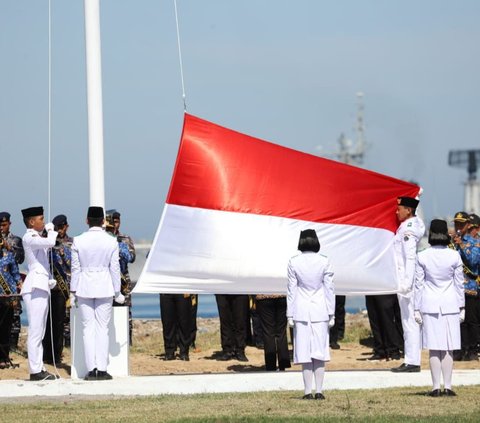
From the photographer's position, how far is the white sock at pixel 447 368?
42.1 ft

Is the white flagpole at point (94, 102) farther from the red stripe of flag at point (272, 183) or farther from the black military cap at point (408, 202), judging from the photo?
the black military cap at point (408, 202)

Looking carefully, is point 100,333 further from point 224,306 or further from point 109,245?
point 224,306

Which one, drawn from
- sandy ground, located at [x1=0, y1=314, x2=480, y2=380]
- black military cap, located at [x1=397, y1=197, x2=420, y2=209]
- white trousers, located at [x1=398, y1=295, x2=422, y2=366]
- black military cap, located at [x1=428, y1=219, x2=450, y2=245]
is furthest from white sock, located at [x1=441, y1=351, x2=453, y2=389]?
sandy ground, located at [x1=0, y1=314, x2=480, y2=380]

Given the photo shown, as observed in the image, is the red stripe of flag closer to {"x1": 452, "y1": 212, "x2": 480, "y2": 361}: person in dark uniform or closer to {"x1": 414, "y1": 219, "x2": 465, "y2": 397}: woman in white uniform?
{"x1": 452, "y1": 212, "x2": 480, "y2": 361}: person in dark uniform

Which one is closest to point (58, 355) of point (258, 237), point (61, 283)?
point (61, 283)

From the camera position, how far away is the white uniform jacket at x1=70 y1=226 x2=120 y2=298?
47.0 feet

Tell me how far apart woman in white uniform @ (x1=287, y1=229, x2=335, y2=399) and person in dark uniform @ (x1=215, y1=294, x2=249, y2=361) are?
198 inches

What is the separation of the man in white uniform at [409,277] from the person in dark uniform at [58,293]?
4.00 metres

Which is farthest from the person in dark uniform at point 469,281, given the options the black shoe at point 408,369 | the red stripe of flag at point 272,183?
the black shoe at point 408,369

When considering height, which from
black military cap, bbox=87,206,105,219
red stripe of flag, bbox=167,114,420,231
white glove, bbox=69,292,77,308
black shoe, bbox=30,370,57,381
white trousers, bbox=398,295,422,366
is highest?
red stripe of flag, bbox=167,114,420,231

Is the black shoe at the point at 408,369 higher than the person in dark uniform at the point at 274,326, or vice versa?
the person in dark uniform at the point at 274,326

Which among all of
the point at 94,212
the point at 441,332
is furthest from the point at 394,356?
Result: the point at 94,212

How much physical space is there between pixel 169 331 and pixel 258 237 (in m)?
3.81

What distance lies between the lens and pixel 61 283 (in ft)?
52.4
